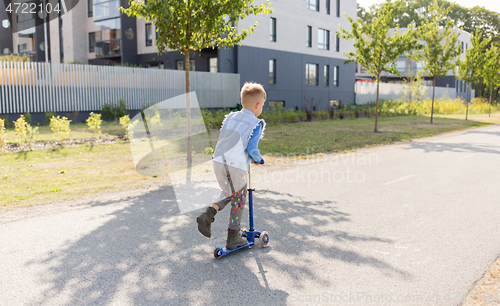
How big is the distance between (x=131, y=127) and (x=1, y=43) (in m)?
39.0

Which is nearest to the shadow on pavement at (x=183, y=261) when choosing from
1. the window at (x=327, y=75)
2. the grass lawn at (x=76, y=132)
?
the grass lawn at (x=76, y=132)

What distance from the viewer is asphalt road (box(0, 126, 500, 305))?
314 centimetres

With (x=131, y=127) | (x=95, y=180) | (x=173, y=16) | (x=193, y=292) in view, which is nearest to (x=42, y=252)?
(x=193, y=292)

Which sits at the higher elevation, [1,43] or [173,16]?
[1,43]

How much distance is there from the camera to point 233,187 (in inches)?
151

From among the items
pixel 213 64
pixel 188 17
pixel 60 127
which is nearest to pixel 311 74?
pixel 213 64

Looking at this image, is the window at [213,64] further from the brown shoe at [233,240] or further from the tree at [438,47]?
the brown shoe at [233,240]

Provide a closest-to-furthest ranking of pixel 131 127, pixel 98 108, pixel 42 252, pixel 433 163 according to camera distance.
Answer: pixel 42 252 → pixel 433 163 → pixel 131 127 → pixel 98 108

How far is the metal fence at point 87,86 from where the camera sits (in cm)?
1622

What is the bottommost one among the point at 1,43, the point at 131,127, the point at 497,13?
the point at 131,127

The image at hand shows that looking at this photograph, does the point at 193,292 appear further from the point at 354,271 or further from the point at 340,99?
the point at 340,99

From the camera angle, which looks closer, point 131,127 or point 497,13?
point 131,127

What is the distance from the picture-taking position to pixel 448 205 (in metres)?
5.82

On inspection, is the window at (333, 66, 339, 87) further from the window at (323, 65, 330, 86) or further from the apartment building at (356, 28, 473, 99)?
the apartment building at (356, 28, 473, 99)
